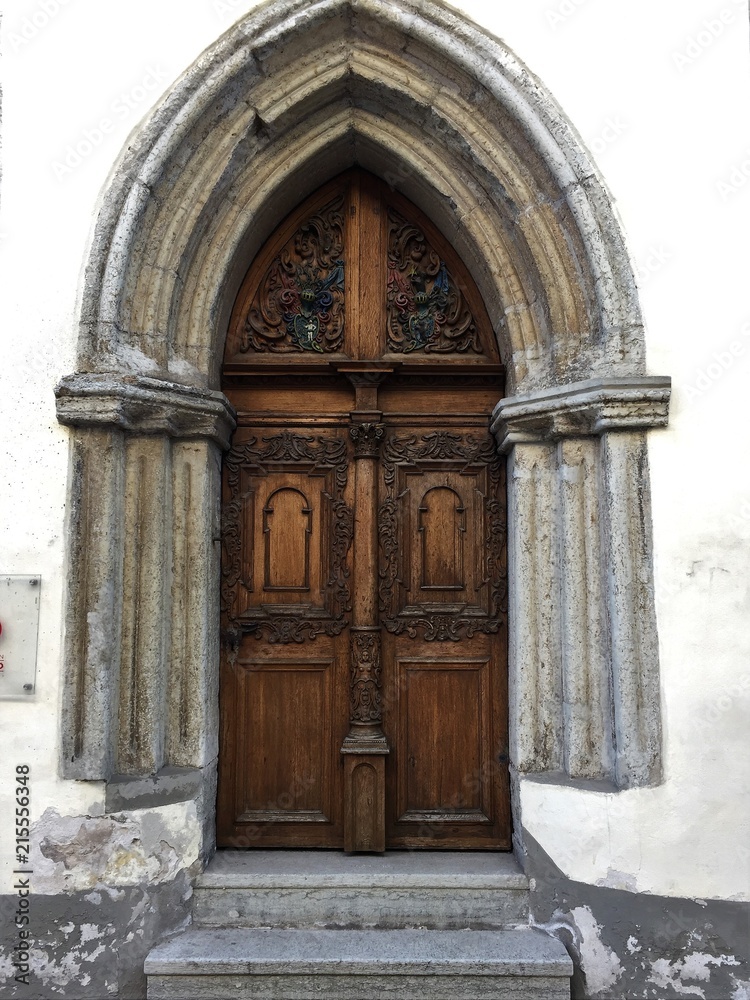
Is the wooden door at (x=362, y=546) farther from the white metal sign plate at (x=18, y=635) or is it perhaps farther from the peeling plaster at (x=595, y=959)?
the white metal sign plate at (x=18, y=635)

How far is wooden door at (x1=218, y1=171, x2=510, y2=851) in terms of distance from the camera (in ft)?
11.5

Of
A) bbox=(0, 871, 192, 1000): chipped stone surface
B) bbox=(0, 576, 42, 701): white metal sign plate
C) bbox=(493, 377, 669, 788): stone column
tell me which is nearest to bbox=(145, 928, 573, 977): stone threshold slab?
bbox=(0, 871, 192, 1000): chipped stone surface

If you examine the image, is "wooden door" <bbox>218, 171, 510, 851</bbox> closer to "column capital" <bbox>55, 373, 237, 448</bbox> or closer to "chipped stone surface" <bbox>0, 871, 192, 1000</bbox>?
"column capital" <bbox>55, 373, 237, 448</bbox>

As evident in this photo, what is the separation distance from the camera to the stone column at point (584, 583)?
3.05 m

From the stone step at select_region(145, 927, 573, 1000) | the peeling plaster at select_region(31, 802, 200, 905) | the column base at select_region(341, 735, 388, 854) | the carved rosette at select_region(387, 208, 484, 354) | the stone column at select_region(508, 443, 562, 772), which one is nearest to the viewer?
the stone step at select_region(145, 927, 573, 1000)

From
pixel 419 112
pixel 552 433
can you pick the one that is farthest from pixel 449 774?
pixel 419 112

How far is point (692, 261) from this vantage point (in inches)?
124

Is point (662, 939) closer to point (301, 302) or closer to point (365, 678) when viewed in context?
point (365, 678)

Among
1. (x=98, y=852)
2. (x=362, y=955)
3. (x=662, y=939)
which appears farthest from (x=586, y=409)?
(x=98, y=852)

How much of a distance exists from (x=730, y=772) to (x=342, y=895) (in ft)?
5.52

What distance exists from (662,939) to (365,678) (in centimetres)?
158

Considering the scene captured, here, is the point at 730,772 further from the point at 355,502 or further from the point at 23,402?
the point at 23,402

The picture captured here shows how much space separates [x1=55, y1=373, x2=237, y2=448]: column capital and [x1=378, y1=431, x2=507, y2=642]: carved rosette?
86cm

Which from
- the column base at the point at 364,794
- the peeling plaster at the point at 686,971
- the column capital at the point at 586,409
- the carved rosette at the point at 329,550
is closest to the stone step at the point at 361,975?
the peeling plaster at the point at 686,971
